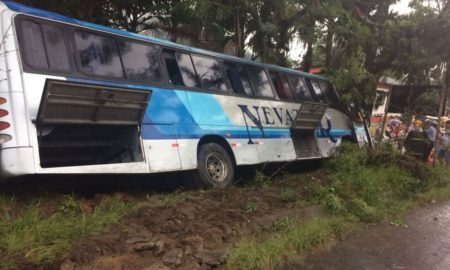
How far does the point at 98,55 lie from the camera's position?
6.01 m

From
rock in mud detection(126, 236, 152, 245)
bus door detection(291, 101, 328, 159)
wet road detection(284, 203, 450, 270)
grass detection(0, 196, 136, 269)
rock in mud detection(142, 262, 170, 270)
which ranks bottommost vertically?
wet road detection(284, 203, 450, 270)

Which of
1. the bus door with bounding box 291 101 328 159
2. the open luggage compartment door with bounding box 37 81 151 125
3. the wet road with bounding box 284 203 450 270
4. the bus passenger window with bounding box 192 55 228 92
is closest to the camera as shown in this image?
the open luggage compartment door with bounding box 37 81 151 125

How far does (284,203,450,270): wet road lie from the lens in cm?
506

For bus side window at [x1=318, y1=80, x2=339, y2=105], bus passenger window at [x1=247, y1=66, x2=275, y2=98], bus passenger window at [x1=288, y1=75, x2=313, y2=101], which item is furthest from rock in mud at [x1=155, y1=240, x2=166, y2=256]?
bus side window at [x1=318, y1=80, x2=339, y2=105]

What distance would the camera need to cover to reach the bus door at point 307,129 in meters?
9.37

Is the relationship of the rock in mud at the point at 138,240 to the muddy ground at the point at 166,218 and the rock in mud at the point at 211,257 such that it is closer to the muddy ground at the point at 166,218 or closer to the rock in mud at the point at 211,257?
the muddy ground at the point at 166,218

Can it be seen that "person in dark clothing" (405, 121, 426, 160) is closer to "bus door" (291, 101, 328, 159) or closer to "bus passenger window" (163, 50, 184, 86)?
"bus door" (291, 101, 328, 159)

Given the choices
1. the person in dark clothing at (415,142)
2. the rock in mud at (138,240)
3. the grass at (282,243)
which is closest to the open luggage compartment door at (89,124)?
the rock in mud at (138,240)

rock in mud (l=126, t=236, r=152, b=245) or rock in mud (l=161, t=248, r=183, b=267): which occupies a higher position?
rock in mud (l=126, t=236, r=152, b=245)

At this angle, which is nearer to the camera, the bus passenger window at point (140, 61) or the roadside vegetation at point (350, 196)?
the roadside vegetation at point (350, 196)

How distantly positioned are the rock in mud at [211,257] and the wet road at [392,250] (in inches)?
30.2

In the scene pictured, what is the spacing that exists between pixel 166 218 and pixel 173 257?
91 centimetres

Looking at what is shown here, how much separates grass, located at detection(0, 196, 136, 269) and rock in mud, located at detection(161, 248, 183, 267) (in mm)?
726

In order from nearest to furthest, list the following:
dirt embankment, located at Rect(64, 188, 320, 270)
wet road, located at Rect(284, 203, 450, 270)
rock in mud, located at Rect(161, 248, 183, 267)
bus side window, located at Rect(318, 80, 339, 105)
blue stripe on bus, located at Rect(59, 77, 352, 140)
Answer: dirt embankment, located at Rect(64, 188, 320, 270) < rock in mud, located at Rect(161, 248, 183, 267) < wet road, located at Rect(284, 203, 450, 270) < blue stripe on bus, located at Rect(59, 77, 352, 140) < bus side window, located at Rect(318, 80, 339, 105)
